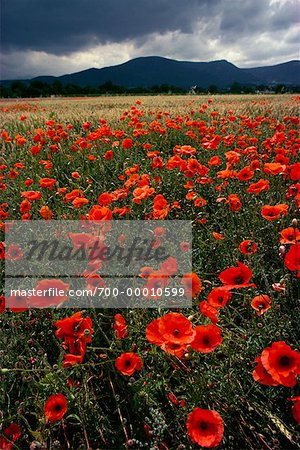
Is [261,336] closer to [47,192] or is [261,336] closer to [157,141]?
[47,192]

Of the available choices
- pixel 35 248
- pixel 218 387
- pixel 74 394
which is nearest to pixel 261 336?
pixel 218 387

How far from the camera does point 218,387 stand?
66.6 inches

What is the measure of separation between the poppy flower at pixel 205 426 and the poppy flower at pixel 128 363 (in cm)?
34

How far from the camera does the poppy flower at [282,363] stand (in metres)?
1.19

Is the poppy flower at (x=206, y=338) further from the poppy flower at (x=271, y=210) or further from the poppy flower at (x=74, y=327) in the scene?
the poppy flower at (x=271, y=210)

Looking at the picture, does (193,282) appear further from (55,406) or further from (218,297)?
(55,406)

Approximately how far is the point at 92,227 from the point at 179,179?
1.85m

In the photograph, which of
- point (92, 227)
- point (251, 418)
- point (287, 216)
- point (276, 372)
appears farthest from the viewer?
point (287, 216)

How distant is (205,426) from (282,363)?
378 mm

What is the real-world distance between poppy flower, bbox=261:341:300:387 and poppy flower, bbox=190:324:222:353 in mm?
190

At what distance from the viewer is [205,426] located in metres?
1.27

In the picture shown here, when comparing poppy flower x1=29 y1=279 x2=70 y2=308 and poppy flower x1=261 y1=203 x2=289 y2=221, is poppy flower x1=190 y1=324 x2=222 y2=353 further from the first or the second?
poppy flower x1=261 y1=203 x2=289 y2=221

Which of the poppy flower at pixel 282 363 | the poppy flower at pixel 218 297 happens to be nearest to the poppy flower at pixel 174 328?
the poppy flower at pixel 218 297

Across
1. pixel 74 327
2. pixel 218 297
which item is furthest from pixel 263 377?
pixel 74 327
